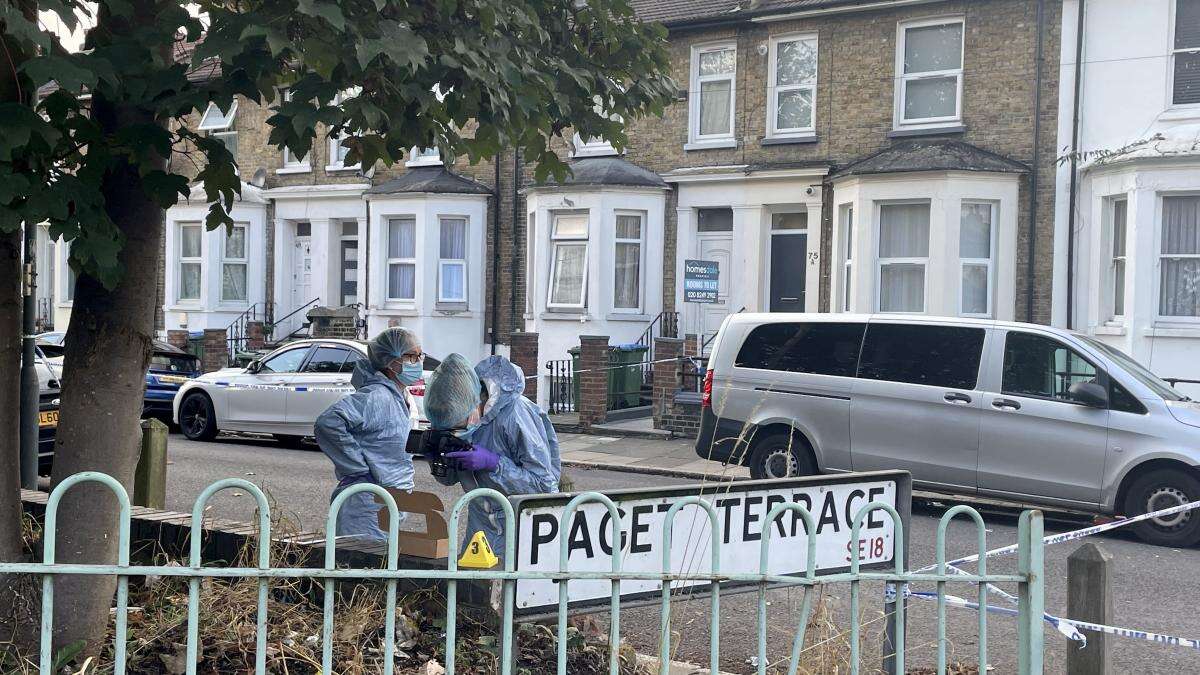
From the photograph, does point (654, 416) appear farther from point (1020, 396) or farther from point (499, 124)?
point (499, 124)

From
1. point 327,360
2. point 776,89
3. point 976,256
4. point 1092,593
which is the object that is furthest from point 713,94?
point 1092,593

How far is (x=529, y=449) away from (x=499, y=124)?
5.38 feet

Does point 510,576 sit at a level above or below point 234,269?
below

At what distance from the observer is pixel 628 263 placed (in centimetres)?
2178

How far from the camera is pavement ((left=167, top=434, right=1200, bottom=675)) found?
6.18 metres

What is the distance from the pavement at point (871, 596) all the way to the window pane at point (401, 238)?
391 inches

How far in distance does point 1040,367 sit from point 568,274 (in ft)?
40.0

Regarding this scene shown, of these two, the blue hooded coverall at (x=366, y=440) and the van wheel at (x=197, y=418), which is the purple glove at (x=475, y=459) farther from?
the van wheel at (x=197, y=418)

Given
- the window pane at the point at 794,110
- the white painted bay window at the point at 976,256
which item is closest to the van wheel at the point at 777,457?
the white painted bay window at the point at 976,256

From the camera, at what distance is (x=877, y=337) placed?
11.5m

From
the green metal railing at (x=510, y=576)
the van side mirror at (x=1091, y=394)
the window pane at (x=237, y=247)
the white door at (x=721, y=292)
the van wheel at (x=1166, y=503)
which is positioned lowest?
the van wheel at (x=1166, y=503)

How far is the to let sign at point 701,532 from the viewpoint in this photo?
12.5ft

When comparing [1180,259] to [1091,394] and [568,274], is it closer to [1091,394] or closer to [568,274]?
[1091,394]

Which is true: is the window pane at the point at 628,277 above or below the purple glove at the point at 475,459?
above
